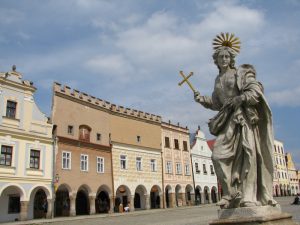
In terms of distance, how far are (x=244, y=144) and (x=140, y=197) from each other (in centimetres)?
3237

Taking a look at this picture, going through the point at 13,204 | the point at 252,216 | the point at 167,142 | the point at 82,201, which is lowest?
the point at 252,216

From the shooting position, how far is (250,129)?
4.13 metres

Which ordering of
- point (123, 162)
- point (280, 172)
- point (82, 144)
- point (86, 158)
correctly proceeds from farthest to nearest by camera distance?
1. point (280, 172)
2. point (123, 162)
3. point (86, 158)
4. point (82, 144)

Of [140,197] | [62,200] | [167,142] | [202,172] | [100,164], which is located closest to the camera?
[62,200]

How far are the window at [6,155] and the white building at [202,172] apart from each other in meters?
23.5

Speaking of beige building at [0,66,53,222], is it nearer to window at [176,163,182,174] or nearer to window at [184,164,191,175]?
window at [176,163,182,174]

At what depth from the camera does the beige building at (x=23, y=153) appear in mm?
23109

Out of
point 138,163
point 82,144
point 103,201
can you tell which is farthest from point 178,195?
point 82,144

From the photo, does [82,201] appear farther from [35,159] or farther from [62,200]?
[35,159]

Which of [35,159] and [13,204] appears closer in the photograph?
[13,204]

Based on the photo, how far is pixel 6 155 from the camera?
75.6ft

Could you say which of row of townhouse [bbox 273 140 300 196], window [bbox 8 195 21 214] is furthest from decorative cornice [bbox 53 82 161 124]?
row of townhouse [bbox 273 140 300 196]

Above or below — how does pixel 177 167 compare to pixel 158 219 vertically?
above

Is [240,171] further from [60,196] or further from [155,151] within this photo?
[155,151]
